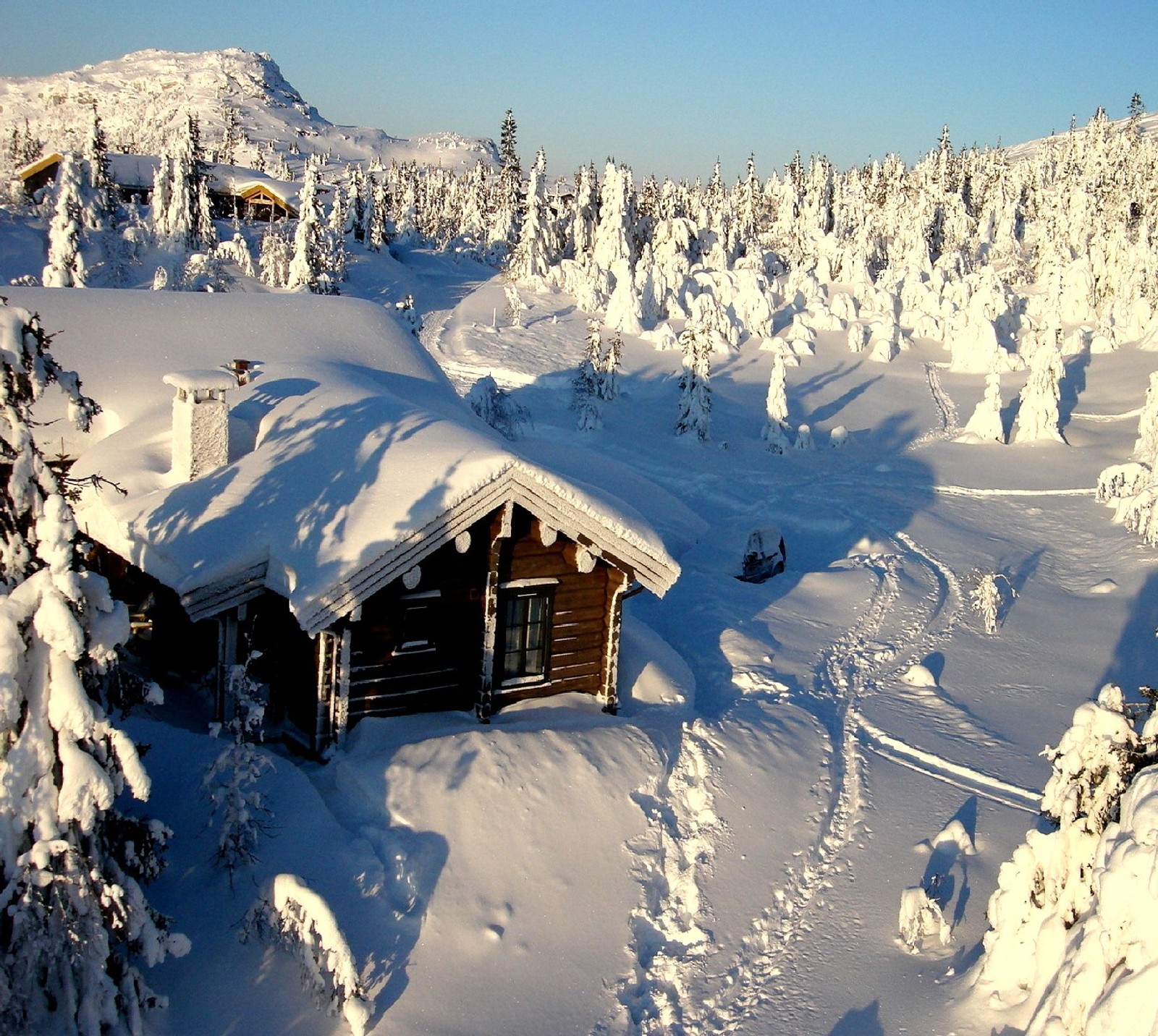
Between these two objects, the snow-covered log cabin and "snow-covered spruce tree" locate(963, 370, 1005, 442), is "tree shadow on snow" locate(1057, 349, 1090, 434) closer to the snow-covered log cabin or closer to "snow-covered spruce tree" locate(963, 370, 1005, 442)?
"snow-covered spruce tree" locate(963, 370, 1005, 442)

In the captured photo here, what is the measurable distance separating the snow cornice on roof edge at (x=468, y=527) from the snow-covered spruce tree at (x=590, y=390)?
2492 cm

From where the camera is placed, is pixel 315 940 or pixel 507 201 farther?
pixel 507 201

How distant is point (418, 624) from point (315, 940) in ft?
14.8

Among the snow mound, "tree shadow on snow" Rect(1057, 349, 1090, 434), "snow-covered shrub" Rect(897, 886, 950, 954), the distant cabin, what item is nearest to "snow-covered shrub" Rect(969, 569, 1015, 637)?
the snow mound

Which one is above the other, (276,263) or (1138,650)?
(276,263)

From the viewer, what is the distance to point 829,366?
169 ft

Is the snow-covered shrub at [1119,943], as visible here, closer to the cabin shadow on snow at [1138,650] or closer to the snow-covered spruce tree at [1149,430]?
the cabin shadow on snow at [1138,650]

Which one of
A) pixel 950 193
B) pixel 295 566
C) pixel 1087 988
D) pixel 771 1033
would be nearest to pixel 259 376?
pixel 295 566

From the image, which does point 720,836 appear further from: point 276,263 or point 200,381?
point 276,263

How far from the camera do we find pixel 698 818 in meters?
11.8

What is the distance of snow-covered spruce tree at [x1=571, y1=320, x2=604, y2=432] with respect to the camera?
3784 centimetres

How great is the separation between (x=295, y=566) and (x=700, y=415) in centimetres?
2880

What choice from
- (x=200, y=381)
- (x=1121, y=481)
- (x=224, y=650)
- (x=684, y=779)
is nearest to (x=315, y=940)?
(x=224, y=650)

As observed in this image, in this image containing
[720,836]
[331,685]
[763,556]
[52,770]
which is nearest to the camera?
[52,770]
